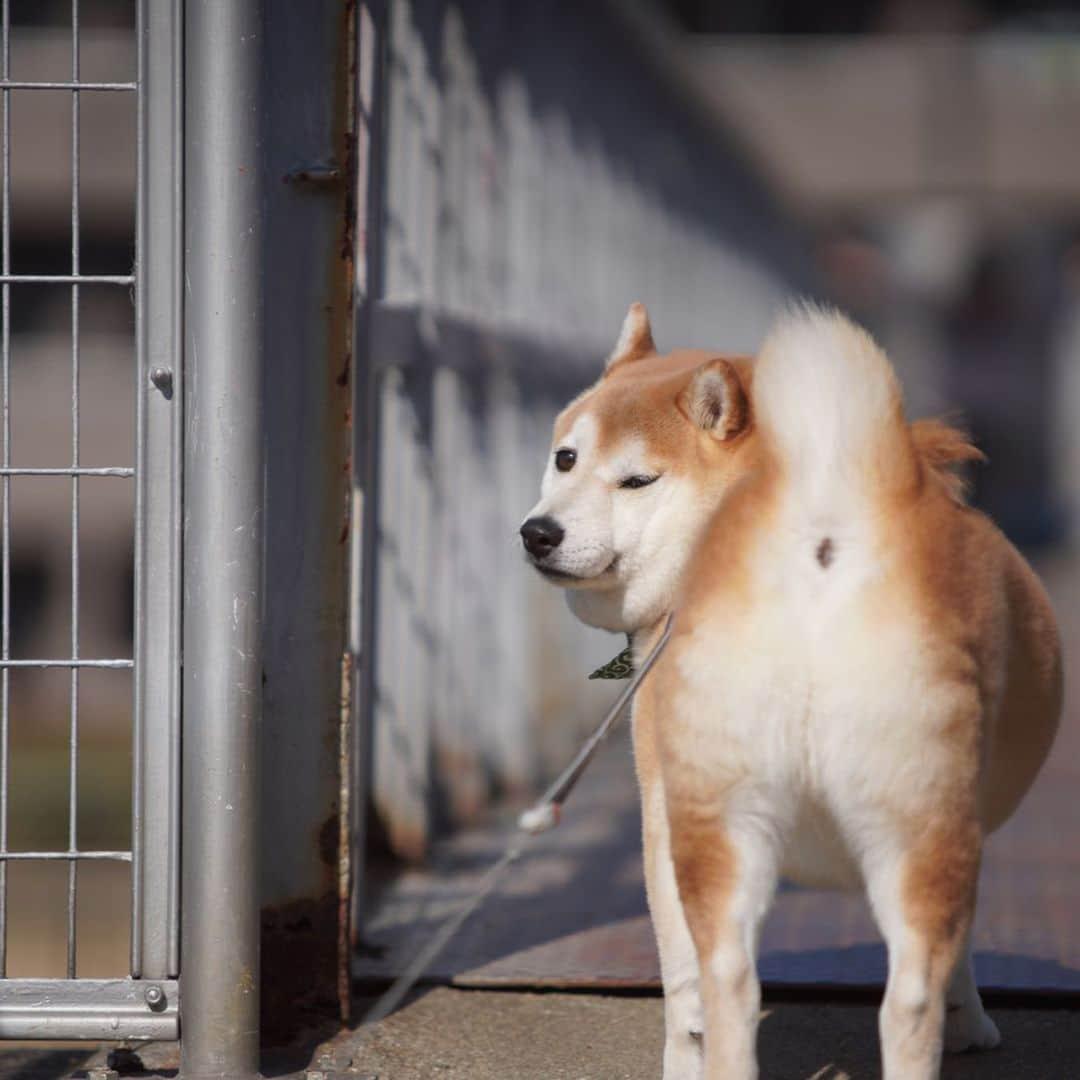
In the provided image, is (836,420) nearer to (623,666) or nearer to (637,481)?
(637,481)

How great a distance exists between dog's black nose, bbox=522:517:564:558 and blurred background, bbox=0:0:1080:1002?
3.39 feet

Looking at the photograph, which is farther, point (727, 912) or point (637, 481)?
point (637, 481)

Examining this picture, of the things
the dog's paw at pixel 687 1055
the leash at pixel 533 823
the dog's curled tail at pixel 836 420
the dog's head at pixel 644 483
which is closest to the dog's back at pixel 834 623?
the dog's curled tail at pixel 836 420

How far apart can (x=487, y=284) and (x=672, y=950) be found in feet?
11.2

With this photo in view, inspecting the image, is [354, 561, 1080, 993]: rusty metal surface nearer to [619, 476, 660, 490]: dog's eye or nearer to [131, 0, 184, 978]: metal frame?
[131, 0, 184, 978]: metal frame

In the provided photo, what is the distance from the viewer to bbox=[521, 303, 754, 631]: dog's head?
2980 mm

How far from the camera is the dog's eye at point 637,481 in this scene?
3.03 m

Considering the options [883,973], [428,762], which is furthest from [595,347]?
[883,973]

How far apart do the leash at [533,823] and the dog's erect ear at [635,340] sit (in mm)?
653

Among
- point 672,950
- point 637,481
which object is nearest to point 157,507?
point 637,481

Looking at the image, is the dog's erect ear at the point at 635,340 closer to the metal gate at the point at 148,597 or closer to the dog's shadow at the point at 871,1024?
the metal gate at the point at 148,597

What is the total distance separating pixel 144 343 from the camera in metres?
3.23

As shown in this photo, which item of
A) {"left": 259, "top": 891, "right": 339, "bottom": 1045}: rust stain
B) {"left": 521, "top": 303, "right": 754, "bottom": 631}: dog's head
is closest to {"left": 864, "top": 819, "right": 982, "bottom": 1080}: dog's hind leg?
{"left": 521, "top": 303, "right": 754, "bottom": 631}: dog's head

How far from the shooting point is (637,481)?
9.97 ft
